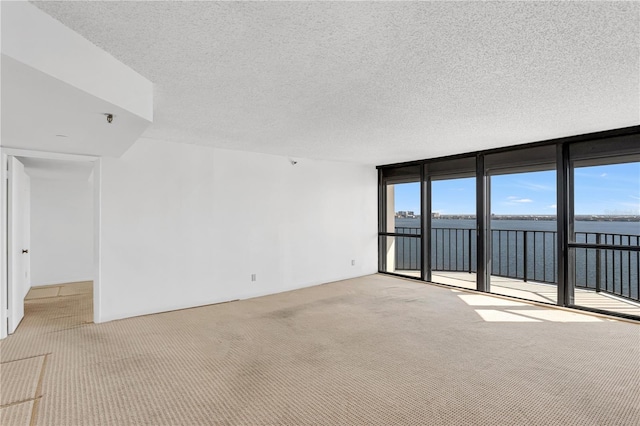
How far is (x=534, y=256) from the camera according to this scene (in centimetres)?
605

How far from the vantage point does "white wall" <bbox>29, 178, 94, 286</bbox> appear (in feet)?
20.9

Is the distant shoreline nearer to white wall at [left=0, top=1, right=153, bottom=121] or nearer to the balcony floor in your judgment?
the balcony floor

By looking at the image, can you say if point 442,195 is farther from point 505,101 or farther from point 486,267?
point 505,101

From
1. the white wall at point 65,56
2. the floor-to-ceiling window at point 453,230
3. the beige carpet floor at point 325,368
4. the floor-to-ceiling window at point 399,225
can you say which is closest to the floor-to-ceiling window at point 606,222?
the beige carpet floor at point 325,368

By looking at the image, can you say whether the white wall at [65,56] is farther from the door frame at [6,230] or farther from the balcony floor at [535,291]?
the balcony floor at [535,291]

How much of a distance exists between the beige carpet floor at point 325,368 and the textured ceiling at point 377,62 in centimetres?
232

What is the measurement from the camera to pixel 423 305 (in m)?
4.73

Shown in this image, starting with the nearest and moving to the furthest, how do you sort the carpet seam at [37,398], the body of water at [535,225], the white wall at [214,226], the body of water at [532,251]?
the carpet seam at [37,398], the white wall at [214,226], the body of water at [535,225], the body of water at [532,251]

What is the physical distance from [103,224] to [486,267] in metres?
5.61

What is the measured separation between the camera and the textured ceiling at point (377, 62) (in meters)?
1.73

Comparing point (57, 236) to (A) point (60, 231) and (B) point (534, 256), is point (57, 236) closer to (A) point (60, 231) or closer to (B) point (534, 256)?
(A) point (60, 231)

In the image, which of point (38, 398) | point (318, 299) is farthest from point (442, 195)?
point (38, 398)

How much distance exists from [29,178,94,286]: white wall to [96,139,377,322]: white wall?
344 cm

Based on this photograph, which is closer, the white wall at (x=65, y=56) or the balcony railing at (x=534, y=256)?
the white wall at (x=65, y=56)
